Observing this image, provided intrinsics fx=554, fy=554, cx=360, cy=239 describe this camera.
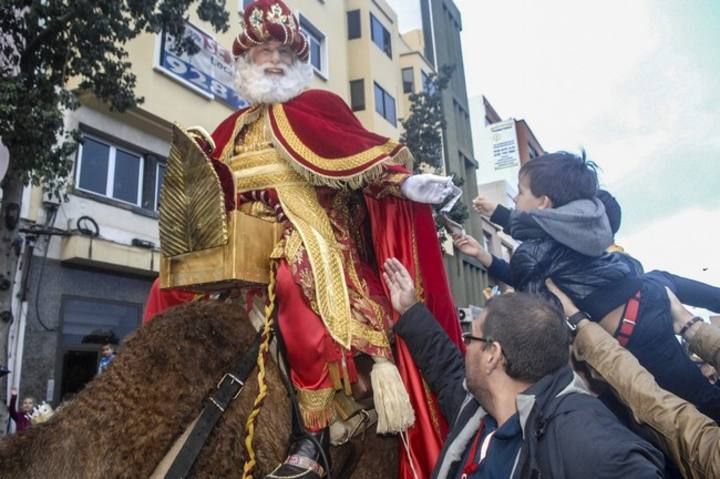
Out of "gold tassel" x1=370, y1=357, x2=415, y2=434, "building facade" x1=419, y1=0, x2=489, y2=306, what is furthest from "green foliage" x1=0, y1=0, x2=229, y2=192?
"building facade" x1=419, y1=0, x2=489, y2=306

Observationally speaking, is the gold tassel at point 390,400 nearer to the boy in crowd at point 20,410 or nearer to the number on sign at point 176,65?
the boy in crowd at point 20,410

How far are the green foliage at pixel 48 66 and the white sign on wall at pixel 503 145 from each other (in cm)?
2904

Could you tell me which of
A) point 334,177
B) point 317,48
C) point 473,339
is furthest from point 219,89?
point 473,339

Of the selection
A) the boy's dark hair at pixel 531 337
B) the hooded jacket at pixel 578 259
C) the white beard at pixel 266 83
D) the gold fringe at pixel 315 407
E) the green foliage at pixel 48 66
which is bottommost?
the gold fringe at pixel 315 407

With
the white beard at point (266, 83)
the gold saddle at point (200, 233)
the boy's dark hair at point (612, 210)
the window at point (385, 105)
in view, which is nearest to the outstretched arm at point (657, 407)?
the boy's dark hair at point (612, 210)

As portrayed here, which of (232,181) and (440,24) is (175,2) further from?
(440,24)

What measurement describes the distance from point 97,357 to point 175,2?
7257mm

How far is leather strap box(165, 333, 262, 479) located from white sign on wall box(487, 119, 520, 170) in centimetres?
3346

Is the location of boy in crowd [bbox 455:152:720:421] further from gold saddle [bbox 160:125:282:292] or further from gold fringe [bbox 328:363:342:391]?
gold saddle [bbox 160:125:282:292]

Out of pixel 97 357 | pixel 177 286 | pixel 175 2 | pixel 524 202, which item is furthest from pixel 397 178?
pixel 97 357

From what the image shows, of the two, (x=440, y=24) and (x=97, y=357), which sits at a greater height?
(x=440, y=24)

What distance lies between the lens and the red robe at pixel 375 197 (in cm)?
284

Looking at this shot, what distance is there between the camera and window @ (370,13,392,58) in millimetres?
24594

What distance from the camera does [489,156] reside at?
34750mm
